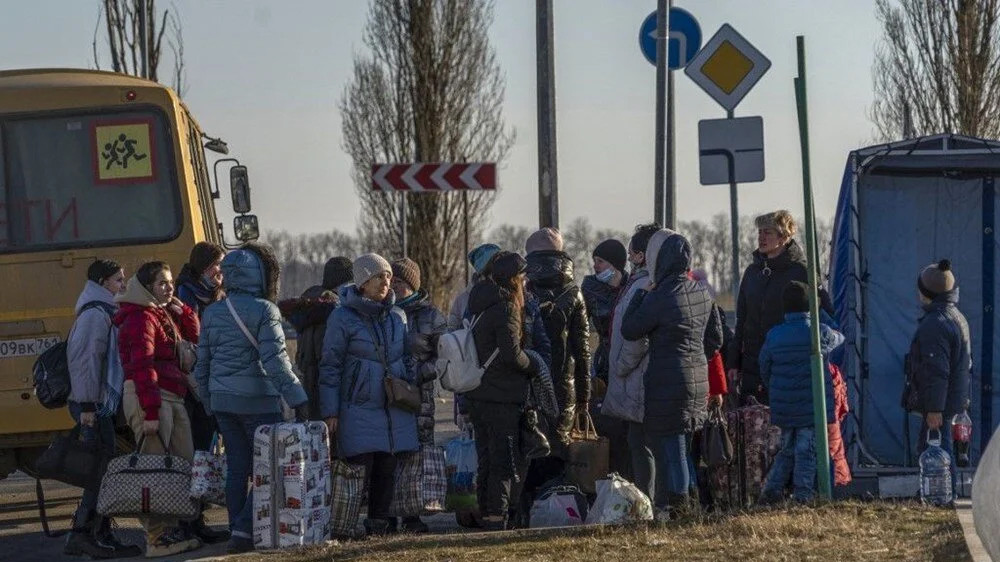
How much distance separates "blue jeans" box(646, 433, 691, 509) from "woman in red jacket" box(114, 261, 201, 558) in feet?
9.15

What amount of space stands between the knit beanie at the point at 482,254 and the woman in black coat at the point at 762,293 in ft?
5.40

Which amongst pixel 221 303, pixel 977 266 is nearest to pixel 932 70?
pixel 977 266

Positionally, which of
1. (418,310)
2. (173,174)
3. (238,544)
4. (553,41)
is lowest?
(238,544)

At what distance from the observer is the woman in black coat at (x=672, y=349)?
10609 mm

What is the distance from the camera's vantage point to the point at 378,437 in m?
11.1

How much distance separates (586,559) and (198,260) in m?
3.83

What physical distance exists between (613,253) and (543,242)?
2.63ft

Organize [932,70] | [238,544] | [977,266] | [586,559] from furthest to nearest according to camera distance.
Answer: [932,70] → [977,266] → [238,544] → [586,559]

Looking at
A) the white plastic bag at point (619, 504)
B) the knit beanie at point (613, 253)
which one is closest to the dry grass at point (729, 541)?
the white plastic bag at point (619, 504)

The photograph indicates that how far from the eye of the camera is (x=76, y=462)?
37.1ft

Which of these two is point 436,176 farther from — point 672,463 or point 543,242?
point 672,463

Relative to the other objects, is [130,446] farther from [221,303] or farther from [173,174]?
[173,174]

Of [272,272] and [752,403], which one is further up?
[272,272]

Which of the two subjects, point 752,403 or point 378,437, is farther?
point 752,403
